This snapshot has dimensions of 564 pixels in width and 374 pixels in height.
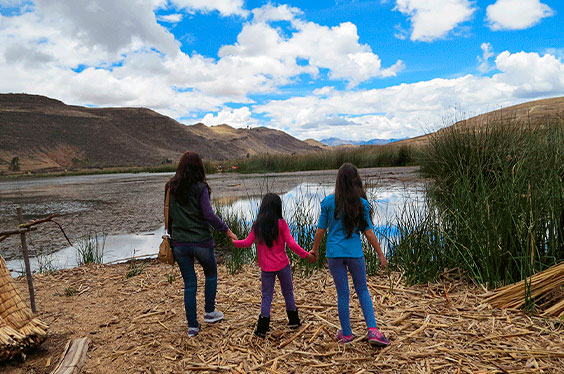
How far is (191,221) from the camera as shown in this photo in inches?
133

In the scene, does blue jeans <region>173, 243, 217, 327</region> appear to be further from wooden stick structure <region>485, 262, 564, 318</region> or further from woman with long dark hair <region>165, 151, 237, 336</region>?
wooden stick structure <region>485, 262, 564, 318</region>

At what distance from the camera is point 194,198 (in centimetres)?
341

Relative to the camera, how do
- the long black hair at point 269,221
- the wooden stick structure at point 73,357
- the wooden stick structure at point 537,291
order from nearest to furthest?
the wooden stick structure at point 73,357, the long black hair at point 269,221, the wooden stick structure at point 537,291

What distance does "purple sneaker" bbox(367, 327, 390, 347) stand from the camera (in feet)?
9.48

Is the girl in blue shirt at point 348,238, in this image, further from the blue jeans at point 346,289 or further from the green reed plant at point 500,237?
the green reed plant at point 500,237

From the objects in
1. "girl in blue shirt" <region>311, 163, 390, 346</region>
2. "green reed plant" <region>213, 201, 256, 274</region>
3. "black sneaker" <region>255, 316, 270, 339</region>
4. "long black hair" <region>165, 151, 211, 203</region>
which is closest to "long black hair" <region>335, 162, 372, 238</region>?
"girl in blue shirt" <region>311, 163, 390, 346</region>

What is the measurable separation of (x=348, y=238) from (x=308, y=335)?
897 mm

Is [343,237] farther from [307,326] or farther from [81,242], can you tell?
[81,242]

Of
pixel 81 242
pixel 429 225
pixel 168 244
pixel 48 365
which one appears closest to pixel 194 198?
pixel 168 244

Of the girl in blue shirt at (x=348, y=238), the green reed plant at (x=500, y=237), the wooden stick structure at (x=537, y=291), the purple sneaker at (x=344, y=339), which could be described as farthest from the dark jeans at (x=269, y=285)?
the wooden stick structure at (x=537, y=291)

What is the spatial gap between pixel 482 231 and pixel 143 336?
3443 mm

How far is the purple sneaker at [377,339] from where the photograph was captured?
2.89 m

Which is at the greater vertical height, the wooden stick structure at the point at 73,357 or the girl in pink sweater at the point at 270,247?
the girl in pink sweater at the point at 270,247

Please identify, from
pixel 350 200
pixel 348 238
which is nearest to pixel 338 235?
pixel 348 238
